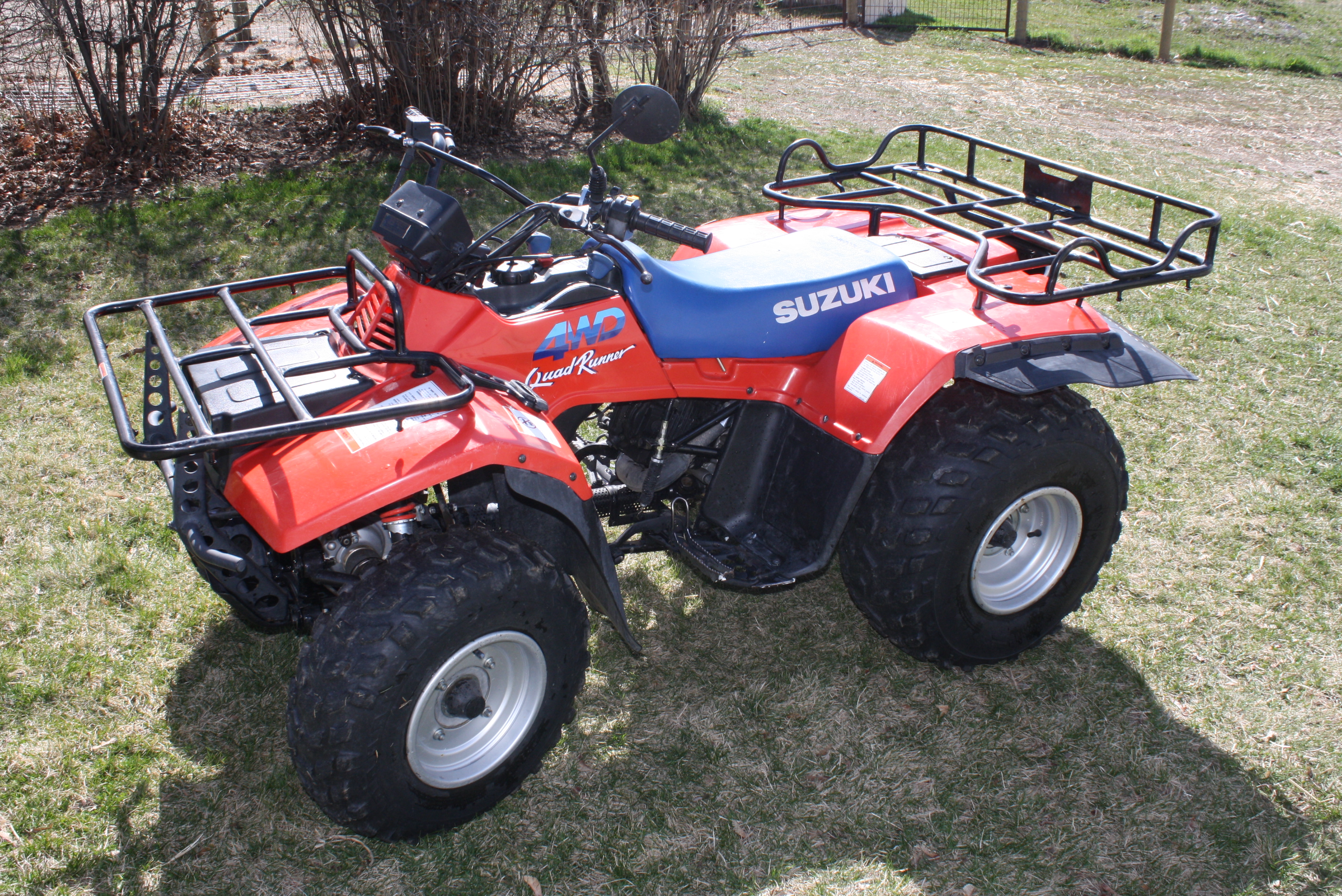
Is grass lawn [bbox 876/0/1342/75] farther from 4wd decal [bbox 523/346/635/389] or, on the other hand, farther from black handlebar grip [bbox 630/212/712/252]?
4wd decal [bbox 523/346/635/389]

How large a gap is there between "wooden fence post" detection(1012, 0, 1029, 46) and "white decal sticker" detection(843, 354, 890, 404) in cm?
1510

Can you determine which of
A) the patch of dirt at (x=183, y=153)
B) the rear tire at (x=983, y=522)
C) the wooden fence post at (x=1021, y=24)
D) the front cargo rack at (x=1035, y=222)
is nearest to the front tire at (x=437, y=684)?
the rear tire at (x=983, y=522)

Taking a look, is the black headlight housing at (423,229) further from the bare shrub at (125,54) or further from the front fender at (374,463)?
the bare shrub at (125,54)

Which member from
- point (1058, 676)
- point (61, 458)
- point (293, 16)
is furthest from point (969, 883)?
point (293, 16)

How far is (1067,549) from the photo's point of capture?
11.5 ft

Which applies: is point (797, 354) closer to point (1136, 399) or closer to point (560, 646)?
point (560, 646)

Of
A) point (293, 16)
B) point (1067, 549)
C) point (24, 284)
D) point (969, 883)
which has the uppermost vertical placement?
point (293, 16)

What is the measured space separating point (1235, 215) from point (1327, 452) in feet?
13.0

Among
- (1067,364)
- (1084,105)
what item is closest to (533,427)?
(1067,364)

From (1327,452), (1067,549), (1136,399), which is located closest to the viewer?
(1067,549)

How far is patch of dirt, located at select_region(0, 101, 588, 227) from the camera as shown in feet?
23.6

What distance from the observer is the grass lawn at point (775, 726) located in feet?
9.32

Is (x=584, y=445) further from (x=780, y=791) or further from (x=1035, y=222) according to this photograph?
(x=1035, y=222)

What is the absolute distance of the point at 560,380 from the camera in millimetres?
2980
